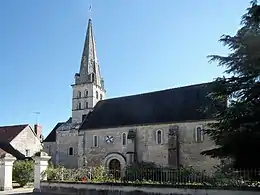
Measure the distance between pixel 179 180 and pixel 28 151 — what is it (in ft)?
113

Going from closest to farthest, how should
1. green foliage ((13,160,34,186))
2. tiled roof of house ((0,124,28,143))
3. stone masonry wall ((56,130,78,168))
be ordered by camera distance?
green foliage ((13,160,34,186)), stone masonry wall ((56,130,78,168)), tiled roof of house ((0,124,28,143))

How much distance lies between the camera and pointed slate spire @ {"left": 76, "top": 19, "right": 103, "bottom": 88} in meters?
42.9

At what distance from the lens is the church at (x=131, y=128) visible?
30.8 m

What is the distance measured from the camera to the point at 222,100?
1280 centimetres

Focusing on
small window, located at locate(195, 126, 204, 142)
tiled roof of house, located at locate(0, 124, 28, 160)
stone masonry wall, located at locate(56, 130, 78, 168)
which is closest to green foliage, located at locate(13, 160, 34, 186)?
stone masonry wall, located at locate(56, 130, 78, 168)

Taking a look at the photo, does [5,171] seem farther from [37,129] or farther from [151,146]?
[37,129]

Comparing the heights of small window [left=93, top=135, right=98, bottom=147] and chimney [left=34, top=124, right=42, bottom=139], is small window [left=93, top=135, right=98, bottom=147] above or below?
below

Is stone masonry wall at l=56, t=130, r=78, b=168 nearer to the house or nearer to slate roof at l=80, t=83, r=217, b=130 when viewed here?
slate roof at l=80, t=83, r=217, b=130

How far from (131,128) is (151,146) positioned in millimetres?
2875

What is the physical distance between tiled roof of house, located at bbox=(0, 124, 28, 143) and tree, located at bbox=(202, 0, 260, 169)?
→ 35.8 metres

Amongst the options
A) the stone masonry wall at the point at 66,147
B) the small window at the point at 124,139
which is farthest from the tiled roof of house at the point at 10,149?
the small window at the point at 124,139

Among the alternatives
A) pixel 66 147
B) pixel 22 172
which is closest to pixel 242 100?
pixel 22 172

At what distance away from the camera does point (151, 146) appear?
32875mm

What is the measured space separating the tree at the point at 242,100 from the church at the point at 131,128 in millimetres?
16032
